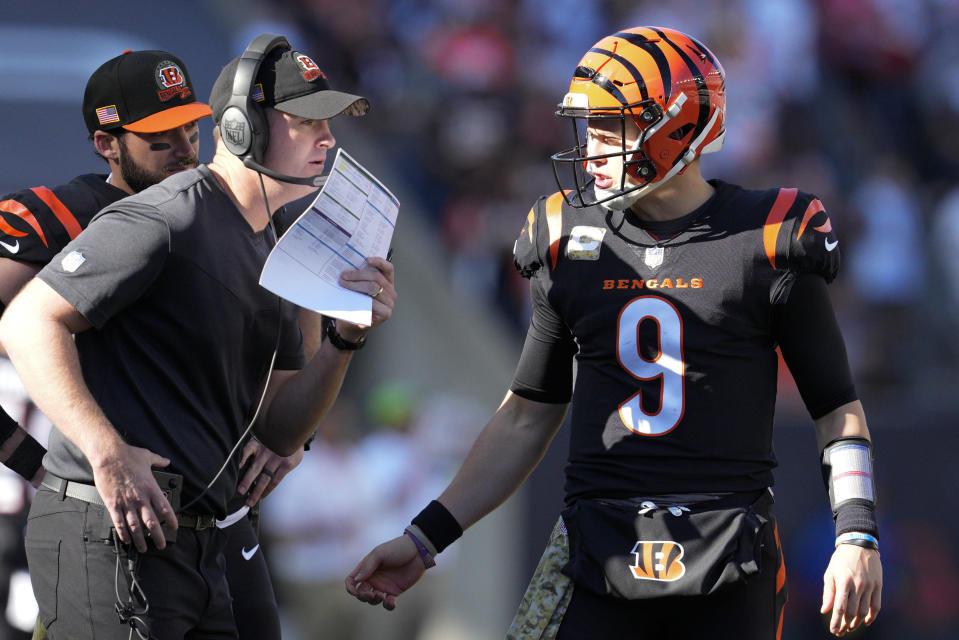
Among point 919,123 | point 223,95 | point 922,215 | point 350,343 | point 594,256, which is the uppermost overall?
point 919,123

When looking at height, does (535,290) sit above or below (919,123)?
below

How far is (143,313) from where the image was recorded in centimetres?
318

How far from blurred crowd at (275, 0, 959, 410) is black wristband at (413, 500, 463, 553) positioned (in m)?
5.56

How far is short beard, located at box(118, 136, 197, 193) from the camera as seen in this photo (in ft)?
12.6

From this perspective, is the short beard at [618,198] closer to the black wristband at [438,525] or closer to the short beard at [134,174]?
the black wristband at [438,525]

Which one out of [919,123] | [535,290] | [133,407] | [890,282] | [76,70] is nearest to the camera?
[133,407]

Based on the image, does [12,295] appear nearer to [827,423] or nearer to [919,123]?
[827,423]

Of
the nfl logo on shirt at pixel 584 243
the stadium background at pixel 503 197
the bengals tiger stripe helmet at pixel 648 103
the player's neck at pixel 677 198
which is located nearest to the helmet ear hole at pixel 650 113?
Answer: the bengals tiger stripe helmet at pixel 648 103

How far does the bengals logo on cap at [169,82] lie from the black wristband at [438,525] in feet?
4.72

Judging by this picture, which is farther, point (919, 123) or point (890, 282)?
point (919, 123)

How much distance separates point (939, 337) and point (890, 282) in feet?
2.10

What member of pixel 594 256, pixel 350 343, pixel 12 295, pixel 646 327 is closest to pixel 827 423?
pixel 646 327

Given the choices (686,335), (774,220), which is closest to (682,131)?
(774,220)

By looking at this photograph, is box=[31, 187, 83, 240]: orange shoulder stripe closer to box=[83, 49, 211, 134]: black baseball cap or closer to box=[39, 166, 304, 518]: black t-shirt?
box=[83, 49, 211, 134]: black baseball cap
